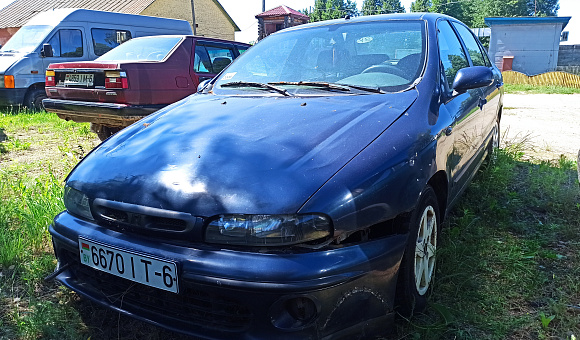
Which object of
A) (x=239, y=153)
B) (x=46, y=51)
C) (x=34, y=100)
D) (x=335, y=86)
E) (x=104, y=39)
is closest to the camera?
(x=239, y=153)

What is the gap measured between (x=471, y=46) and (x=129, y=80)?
3.75m

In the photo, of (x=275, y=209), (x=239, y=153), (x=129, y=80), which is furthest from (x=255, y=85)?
(x=129, y=80)

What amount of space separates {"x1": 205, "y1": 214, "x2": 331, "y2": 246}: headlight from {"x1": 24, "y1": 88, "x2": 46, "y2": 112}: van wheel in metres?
8.86

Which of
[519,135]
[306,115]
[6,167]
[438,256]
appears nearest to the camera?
[306,115]

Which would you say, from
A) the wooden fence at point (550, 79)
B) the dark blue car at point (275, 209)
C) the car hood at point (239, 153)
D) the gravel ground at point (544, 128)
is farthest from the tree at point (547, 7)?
the car hood at point (239, 153)

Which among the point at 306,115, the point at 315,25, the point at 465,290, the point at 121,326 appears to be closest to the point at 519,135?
the point at 315,25

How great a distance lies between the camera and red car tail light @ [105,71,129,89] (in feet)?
17.2

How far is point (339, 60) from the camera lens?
9.27 ft

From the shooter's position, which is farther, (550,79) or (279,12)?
(279,12)

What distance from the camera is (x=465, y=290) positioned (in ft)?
7.73

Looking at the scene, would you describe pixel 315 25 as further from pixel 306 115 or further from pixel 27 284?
pixel 27 284

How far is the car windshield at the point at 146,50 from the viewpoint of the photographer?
587cm

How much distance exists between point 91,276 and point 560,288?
2.41m

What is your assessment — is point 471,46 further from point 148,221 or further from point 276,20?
point 276,20
